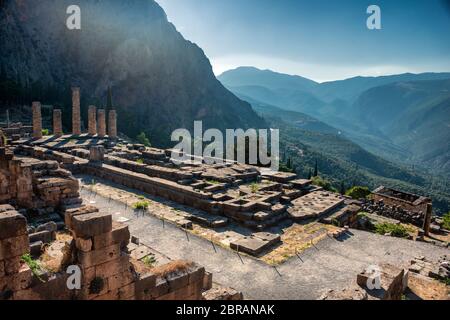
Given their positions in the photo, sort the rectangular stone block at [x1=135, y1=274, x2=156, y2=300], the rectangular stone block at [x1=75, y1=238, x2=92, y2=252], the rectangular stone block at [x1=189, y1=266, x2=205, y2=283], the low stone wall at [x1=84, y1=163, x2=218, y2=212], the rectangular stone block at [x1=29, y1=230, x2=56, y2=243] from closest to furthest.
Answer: the rectangular stone block at [x1=75, y1=238, x2=92, y2=252]
the rectangular stone block at [x1=135, y1=274, x2=156, y2=300]
the rectangular stone block at [x1=189, y1=266, x2=205, y2=283]
the rectangular stone block at [x1=29, y1=230, x2=56, y2=243]
the low stone wall at [x1=84, y1=163, x2=218, y2=212]

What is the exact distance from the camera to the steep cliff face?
2731 inches

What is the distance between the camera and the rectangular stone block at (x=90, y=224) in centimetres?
595

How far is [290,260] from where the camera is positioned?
10.4 metres

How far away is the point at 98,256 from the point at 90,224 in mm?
639

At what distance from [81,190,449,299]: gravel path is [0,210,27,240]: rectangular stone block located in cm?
517

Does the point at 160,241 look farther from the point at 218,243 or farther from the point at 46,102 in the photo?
the point at 46,102

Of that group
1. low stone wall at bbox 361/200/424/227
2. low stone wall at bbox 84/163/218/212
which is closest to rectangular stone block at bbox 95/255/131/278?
low stone wall at bbox 84/163/218/212

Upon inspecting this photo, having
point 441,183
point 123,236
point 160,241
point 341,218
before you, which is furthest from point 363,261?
point 441,183

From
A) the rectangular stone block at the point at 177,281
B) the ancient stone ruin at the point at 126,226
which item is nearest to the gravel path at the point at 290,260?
the ancient stone ruin at the point at 126,226

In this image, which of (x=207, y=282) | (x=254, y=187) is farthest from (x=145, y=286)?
(x=254, y=187)

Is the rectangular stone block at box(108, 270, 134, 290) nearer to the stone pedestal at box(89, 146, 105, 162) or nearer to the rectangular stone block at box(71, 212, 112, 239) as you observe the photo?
the rectangular stone block at box(71, 212, 112, 239)

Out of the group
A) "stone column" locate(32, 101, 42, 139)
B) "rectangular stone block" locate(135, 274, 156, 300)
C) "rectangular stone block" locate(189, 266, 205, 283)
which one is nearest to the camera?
"rectangular stone block" locate(135, 274, 156, 300)

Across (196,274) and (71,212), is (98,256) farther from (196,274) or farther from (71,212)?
(196,274)

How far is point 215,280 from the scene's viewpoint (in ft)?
29.6
